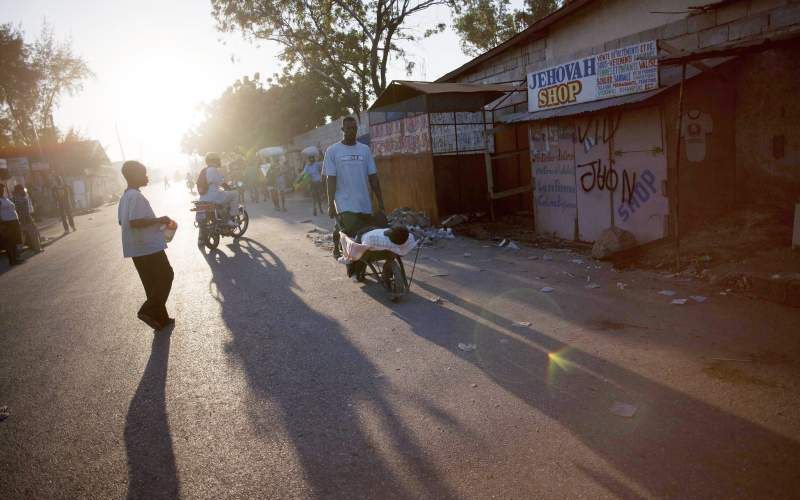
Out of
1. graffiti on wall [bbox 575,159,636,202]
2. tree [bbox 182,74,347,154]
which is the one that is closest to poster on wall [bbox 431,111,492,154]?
graffiti on wall [bbox 575,159,636,202]

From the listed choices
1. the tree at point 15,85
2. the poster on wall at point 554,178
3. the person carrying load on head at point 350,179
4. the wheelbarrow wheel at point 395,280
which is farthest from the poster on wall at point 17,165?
the wheelbarrow wheel at point 395,280

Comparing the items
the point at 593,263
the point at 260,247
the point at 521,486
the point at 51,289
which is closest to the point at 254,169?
the point at 260,247

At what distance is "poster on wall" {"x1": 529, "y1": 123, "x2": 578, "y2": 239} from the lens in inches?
368

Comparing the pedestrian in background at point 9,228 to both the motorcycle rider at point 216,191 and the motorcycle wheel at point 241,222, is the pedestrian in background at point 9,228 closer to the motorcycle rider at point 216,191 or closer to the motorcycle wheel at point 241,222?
the motorcycle rider at point 216,191

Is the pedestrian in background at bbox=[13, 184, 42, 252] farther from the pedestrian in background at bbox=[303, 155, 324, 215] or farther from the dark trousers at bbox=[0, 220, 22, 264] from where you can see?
the pedestrian in background at bbox=[303, 155, 324, 215]

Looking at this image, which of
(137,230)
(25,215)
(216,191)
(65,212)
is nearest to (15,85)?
(65,212)

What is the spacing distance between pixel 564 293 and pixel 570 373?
7.83ft

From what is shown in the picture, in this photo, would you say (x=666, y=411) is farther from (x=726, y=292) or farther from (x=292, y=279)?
(x=292, y=279)

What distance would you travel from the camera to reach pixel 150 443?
349cm

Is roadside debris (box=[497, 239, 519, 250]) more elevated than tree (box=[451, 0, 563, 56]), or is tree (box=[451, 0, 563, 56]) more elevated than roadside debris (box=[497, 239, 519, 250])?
tree (box=[451, 0, 563, 56])

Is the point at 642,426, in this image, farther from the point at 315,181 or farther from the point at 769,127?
the point at 315,181

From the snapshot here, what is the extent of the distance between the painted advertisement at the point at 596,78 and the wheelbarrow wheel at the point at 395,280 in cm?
417

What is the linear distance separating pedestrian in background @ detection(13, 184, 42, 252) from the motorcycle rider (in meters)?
6.17

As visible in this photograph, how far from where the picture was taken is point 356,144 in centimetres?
693
